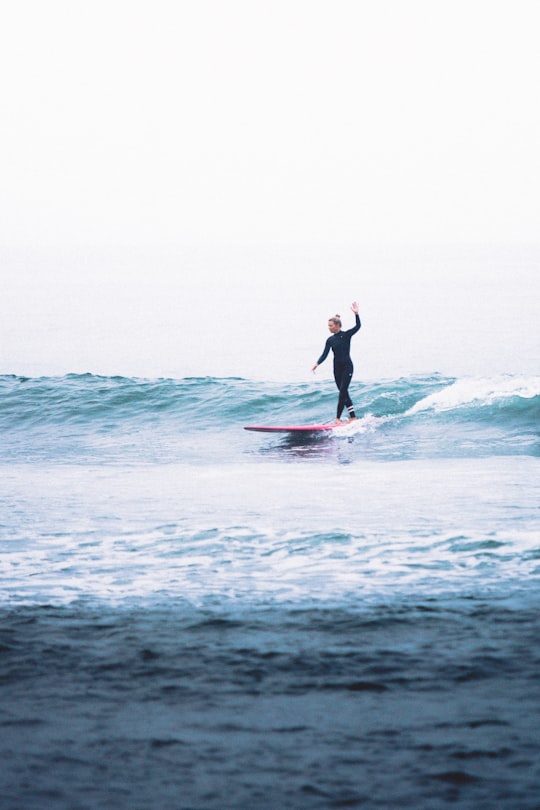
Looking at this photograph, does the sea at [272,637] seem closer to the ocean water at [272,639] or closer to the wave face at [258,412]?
the ocean water at [272,639]

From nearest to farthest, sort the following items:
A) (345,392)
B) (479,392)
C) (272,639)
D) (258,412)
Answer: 1. (272,639)
2. (345,392)
3. (479,392)
4. (258,412)

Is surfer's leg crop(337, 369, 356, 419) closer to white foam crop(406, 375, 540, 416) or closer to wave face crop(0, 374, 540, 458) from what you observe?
wave face crop(0, 374, 540, 458)


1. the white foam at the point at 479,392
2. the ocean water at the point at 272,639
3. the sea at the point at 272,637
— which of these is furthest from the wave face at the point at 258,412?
the ocean water at the point at 272,639

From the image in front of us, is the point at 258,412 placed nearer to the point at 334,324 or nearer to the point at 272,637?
the point at 334,324

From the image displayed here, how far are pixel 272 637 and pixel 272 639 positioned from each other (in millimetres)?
39

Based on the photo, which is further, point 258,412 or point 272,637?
point 258,412

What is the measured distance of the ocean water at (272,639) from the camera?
4.76 m

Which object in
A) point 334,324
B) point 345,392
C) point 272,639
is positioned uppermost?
point 334,324

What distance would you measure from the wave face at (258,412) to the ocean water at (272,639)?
371cm

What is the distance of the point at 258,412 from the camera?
→ 22781mm

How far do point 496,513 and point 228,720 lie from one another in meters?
5.68

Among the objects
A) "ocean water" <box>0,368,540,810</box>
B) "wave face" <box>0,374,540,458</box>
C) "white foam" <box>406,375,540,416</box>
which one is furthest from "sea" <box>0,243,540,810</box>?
"white foam" <box>406,375,540,416</box>

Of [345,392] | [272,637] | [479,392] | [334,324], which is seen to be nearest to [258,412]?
[345,392]

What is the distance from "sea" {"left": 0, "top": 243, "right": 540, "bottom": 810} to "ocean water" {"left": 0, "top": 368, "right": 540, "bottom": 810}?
2 cm
